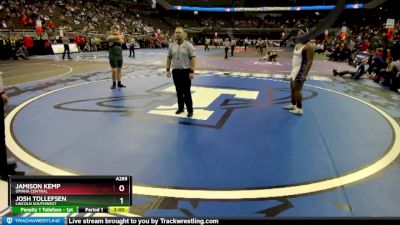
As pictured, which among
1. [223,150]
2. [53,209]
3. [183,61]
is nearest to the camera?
[53,209]

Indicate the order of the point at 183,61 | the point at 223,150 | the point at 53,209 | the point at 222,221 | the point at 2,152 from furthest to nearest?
the point at 183,61
the point at 223,150
the point at 2,152
the point at 53,209
the point at 222,221

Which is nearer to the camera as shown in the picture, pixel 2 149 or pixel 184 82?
pixel 2 149

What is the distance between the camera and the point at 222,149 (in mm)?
4941

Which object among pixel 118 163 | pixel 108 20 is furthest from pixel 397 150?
pixel 108 20

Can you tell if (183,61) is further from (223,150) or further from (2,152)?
(2,152)

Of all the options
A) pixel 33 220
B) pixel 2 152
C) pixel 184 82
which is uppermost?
pixel 184 82

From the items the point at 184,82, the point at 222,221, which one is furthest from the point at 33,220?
the point at 184,82

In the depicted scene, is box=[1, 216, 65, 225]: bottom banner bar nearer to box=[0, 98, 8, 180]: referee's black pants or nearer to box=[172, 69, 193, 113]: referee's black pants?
box=[0, 98, 8, 180]: referee's black pants

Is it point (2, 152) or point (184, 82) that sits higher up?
point (184, 82)

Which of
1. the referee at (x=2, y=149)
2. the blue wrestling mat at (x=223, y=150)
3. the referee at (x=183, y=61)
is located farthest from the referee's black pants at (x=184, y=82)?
the referee at (x=2, y=149)

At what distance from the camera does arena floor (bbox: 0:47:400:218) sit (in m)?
3.41

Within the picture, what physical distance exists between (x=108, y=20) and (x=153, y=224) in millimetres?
48017

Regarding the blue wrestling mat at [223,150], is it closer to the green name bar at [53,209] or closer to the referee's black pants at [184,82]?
the referee's black pants at [184,82]

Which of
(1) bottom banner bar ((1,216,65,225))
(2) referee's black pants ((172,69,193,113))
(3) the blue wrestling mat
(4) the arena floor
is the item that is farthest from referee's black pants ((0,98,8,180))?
(2) referee's black pants ((172,69,193,113))
